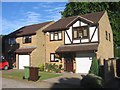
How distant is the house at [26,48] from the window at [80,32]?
6.47 m

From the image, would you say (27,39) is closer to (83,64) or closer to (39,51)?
(39,51)

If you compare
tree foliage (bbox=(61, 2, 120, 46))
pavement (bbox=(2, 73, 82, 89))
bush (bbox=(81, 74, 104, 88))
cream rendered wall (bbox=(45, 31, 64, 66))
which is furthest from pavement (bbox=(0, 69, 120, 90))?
tree foliage (bbox=(61, 2, 120, 46))

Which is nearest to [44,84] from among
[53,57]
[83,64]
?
[83,64]

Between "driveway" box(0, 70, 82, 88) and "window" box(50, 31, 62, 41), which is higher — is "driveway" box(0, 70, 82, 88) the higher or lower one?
the lower one

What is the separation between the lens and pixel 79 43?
31109mm

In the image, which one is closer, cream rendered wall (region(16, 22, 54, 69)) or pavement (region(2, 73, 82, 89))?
pavement (region(2, 73, 82, 89))

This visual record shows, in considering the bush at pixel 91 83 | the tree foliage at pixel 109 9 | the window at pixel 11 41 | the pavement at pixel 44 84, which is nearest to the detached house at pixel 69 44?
the window at pixel 11 41

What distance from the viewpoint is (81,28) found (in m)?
31.0

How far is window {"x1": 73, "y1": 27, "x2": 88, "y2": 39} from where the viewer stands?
3062 cm

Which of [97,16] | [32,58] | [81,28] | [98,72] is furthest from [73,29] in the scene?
[98,72]

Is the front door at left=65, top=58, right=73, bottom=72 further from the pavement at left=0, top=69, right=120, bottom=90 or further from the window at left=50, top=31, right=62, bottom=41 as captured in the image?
the pavement at left=0, top=69, right=120, bottom=90

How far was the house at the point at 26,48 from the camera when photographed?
34.9 metres

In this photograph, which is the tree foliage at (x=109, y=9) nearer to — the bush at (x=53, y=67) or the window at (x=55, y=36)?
the window at (x=55, y=36)

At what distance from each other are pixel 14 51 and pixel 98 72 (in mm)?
18940
